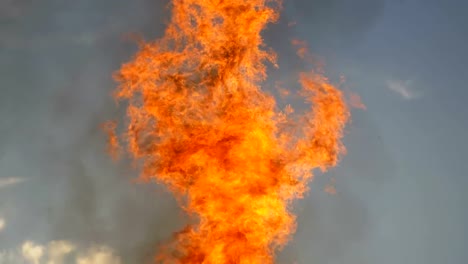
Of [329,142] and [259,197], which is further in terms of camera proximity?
[329,142]

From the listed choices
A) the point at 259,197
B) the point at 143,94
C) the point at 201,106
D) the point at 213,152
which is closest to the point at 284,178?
the point at 259,197

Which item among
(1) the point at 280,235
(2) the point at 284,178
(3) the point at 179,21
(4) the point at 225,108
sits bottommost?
(1) the point at 280,235

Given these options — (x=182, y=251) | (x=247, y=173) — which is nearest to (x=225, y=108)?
(x=247, y=173)

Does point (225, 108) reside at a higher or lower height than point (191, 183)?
higher

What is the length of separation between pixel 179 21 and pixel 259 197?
8.22 m

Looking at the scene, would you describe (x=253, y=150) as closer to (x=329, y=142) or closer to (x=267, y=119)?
(x=267, y=119)

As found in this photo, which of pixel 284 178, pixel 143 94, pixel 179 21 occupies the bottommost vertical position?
pixel 284 178

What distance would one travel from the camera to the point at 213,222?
23094 mm

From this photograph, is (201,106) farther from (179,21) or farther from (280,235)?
(280,235)

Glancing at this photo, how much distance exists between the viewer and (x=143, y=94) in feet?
80.7

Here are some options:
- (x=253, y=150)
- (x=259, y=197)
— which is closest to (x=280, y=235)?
(x=259, y=197)

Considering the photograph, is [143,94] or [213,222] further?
[143,94]

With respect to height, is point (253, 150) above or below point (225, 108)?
below

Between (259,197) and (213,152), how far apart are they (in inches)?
99.7
